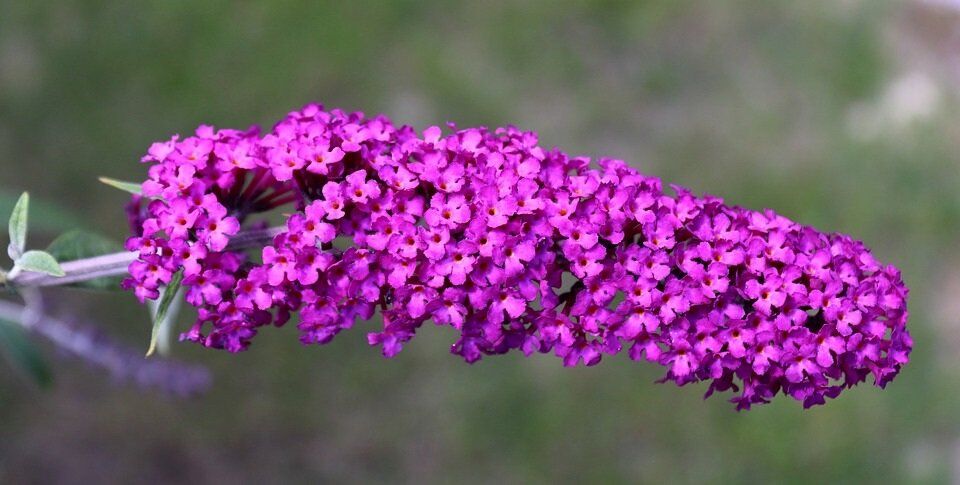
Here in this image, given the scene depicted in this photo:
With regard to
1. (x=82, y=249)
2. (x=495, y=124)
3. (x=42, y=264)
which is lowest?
(x=42, y=264)

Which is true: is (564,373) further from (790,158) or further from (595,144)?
(790,158)

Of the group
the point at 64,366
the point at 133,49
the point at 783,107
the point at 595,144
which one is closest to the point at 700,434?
the point at 595,144

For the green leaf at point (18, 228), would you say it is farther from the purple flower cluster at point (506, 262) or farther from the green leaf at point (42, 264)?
the purple flower cluster at point (506, 262)

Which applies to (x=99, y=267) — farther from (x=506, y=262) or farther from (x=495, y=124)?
(x=495, y=124)

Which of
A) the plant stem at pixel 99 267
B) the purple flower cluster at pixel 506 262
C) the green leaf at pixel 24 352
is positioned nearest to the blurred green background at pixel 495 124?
the green leaf at pixel 24 352

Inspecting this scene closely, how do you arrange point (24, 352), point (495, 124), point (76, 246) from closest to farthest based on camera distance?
point (76, 246), point (24, 352), point (495, 124)

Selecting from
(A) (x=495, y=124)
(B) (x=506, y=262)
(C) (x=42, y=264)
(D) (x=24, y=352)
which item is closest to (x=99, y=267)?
(C) (x=42, y=264)

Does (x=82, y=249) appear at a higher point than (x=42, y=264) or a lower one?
higher

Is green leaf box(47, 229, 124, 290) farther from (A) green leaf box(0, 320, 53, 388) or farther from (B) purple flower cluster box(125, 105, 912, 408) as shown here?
(A) green leaf box(0, 320, 53, 388)

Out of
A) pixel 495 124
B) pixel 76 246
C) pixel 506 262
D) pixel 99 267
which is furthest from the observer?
pixel 495 124
